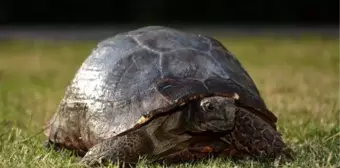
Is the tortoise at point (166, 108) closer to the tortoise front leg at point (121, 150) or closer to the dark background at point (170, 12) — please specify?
the tortoise front leg at point (121, 150)

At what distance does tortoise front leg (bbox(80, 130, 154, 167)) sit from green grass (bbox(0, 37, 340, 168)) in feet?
0.40

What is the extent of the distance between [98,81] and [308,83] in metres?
4.11

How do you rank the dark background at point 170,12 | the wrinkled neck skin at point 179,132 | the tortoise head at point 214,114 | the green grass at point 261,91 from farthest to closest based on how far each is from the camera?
the dark background at point 170,12, the green grass at point 261,91, the wrinkled neck skin at point 179,132, the tortoise head at point 214,114

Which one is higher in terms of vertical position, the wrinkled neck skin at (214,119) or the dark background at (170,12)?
the wrinkled neck skin at (214,119)

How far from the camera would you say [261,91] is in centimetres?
670

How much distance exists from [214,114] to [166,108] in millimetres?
224

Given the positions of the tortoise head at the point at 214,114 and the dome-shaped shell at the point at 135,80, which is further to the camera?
the dome-shaped shell at the point at 135,80

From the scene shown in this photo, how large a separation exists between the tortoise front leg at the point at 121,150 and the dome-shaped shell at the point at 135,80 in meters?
0.06

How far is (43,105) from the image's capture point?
5.93 m

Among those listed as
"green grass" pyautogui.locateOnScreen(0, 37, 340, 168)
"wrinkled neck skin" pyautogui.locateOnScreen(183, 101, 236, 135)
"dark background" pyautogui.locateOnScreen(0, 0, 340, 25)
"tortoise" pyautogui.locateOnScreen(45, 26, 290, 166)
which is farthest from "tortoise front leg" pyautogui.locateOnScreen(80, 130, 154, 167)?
"dark background" pyautogui.locateOnScreen(0, 0, 340, 25)

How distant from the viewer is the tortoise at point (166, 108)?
3.43 metres

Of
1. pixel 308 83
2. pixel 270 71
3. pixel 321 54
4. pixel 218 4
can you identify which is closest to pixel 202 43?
pixel 308 83

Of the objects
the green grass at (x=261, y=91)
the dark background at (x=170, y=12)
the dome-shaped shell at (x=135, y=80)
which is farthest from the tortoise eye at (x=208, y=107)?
the dark background at (x=170, y=12)

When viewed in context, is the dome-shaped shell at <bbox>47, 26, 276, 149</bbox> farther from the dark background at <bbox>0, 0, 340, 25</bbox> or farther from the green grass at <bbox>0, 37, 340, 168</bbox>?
the dark background at <bbox>0, 0, 340, 25</bbox>
